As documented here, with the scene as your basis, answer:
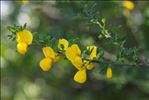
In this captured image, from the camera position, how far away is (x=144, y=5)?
276 centimetres

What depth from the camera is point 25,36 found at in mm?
1436

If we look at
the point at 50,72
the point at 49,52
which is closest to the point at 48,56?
the point at 49,52

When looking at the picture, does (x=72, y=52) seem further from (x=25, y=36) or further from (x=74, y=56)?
(x=25, y=36)

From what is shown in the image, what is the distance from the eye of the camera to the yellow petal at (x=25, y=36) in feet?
4.70

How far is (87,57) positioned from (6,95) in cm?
220

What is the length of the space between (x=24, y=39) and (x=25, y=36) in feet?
0.04

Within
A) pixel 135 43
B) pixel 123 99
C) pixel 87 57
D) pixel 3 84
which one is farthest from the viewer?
pixel 3 84

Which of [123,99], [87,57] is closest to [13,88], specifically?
[123,99]

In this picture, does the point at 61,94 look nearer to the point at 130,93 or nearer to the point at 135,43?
the point at 130,93

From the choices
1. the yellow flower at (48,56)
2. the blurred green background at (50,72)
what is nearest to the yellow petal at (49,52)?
the yellow flower at (48,56)

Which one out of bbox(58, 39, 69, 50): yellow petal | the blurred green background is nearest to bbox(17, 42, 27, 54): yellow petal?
bbox(58, 39, 69, 50): yellow petal

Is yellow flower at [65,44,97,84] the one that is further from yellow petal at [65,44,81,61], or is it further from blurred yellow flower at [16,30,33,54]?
blurred yellow flower at [16,30,33,54]

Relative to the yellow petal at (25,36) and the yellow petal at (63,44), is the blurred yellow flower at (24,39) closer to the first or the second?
the yellow petal at (25,36)

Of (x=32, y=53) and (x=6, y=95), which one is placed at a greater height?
(x=32, y=53)
